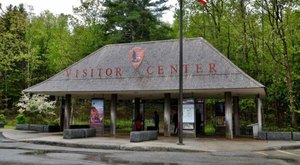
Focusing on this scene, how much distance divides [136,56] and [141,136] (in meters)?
7.60

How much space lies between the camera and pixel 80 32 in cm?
4378

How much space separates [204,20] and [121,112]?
632 inches

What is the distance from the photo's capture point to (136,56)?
2570 cm

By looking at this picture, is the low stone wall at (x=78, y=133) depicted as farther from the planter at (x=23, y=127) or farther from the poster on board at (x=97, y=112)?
the planter at (x=23, y=127)

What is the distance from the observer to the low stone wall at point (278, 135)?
2052 centimetres

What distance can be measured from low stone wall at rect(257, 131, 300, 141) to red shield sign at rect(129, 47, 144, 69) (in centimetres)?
961

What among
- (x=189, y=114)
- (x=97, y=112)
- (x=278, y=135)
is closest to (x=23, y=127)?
(x=97, y=112)

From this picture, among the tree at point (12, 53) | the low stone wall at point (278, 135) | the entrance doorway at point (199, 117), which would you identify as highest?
the tree at point (12, 53)

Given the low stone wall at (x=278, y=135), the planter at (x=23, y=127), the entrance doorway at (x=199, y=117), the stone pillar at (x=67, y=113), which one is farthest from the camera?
the planter at (x=23, y=127)

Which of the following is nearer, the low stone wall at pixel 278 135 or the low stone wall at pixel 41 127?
the low stone wall at pixel 278 135

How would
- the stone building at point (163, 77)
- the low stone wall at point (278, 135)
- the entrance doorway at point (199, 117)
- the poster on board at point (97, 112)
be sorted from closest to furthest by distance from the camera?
1. the low stone wall at point (278, 135)
2. the stone building at point (163, 77)
3. the poster on board at point (97, 112)
4. the entrance doorway at point (199, 117)

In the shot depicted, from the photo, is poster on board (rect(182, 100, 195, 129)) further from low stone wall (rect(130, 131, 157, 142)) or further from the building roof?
low stone wall (rect(130, 131, 157, 142))

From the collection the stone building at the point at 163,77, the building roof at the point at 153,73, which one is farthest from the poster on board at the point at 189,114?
the building roof at the point at 153,73

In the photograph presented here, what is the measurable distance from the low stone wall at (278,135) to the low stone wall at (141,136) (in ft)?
21.7
